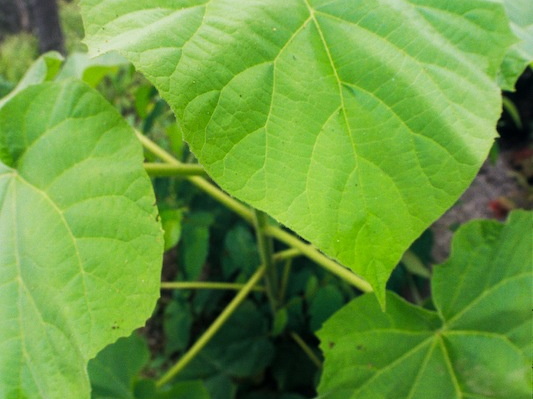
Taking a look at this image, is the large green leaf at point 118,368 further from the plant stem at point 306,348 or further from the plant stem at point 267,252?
the plant stem at point 306,348

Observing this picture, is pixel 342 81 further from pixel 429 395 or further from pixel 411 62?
pixel 429 395

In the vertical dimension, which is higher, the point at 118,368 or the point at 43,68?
the point at 43,68

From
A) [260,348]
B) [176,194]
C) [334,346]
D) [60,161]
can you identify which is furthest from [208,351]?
[60,161]

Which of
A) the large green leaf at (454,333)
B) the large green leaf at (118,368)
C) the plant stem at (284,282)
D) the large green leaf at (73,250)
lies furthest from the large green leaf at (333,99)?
the plant stem at (284,282)

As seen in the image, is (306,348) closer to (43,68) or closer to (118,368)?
(118,368)

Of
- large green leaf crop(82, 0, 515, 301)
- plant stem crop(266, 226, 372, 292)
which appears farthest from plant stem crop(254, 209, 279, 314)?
large green leaf crop(82, 0, 515, 301)

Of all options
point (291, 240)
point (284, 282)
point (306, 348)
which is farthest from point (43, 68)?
point (306, 348)

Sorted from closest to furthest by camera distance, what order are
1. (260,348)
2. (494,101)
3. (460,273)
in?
(494,101)
(460,273)
(260,348)
